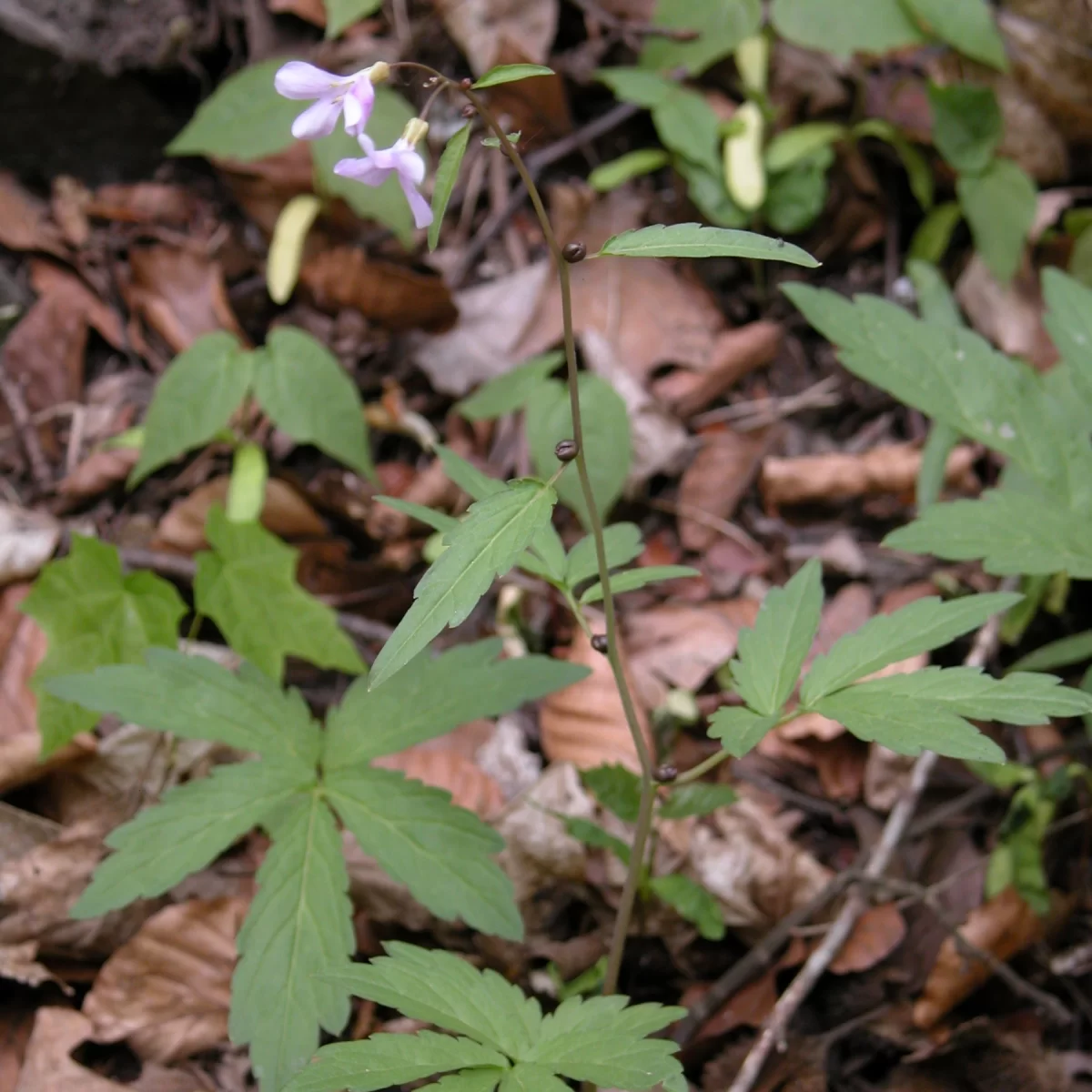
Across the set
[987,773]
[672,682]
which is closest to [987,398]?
[987,773]

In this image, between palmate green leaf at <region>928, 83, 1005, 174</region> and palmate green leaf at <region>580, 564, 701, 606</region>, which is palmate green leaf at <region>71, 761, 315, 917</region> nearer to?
palmate green leaf at <region>580, 564, 701, 606</region>

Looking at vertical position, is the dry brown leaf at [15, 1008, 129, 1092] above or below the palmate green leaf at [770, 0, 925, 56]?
below

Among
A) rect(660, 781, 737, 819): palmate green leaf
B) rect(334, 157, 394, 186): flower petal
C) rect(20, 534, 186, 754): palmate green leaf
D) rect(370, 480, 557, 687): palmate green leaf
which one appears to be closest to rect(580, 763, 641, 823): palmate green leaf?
rect(660, 781, 737, 819): palmate green leaf

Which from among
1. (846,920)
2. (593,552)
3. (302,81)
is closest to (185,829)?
(593,552)

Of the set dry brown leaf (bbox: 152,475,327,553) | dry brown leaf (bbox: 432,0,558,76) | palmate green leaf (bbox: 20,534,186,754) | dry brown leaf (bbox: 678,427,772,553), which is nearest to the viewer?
palmate green leaf (bbox: 20,534,186,754)

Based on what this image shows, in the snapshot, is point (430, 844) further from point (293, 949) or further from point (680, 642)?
Result: point (680, 642)

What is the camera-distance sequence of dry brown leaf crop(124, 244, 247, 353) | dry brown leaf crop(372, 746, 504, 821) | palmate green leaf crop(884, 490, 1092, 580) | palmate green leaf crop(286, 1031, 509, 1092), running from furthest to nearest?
dry brown leaf crop(124, 244, 247, 353) < dry brown leaf crop(372, 746, 504, 821) < palmate green leaf crop(884, 490, 1092, 580) < palmate green leaf crop(286, 1031, 509, 1092)

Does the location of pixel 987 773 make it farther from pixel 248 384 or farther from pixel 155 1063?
pixel 248 384

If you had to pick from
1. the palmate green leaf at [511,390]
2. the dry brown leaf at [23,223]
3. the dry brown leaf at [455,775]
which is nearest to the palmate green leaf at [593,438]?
the palmate green leaf at [511,390]

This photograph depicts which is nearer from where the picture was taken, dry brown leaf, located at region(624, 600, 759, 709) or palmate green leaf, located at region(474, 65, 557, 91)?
palmate green leaf, located at region(474, 65, 557, 91)
